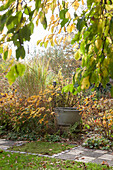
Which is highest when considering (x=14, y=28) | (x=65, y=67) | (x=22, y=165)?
(x=65, y=67)

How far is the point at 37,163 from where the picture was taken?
386 centimetres

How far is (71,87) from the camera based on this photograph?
7.01ft

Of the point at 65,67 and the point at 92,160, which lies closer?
the point at 92,160

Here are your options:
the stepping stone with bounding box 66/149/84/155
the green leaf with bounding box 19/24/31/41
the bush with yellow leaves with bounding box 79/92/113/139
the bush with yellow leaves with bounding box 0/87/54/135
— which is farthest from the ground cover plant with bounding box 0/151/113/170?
the green leaf with bounding box 19/24/31/41

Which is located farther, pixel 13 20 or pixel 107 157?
pixel 107 157

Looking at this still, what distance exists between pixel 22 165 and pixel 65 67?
1022 cm

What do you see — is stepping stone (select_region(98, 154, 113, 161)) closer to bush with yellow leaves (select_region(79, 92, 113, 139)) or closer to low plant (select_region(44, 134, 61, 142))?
bush with yellow leaves (select_region(79, 92, 113, 139))

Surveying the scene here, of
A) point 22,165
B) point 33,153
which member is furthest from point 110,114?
point 22,165

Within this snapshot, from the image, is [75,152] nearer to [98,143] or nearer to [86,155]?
[86,155]

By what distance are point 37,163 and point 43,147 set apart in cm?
116

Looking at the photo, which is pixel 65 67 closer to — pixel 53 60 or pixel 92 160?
pixel 53 60

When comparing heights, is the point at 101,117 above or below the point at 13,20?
below

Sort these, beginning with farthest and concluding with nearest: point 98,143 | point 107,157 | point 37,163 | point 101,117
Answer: point 101,117, point 98,143, point 107,157, point 37,163

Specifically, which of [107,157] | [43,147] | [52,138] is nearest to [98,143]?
[107,157]
